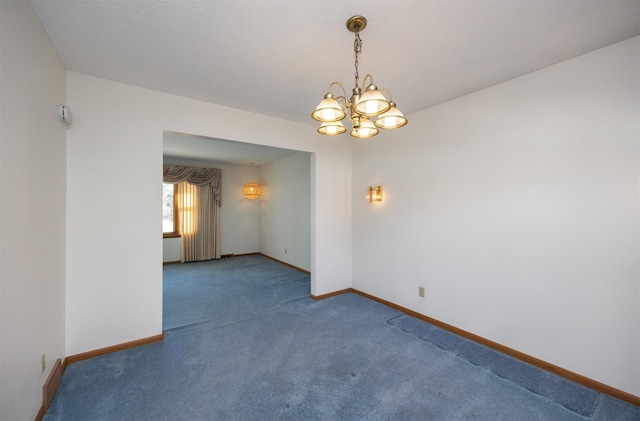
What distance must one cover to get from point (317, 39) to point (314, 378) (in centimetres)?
268

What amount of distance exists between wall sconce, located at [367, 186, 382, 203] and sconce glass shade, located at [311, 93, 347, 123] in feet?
6.93

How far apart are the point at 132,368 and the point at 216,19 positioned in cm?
288

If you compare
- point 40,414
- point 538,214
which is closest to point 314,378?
point 40,414

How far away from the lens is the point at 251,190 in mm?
7031

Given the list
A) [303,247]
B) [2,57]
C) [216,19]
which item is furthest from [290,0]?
[303,247]

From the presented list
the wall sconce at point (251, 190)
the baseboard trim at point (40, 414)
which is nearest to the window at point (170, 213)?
the wall sconce at point (251, 190)

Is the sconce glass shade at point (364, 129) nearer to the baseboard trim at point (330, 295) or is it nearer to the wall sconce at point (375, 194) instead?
the wall sconce at point (375, 194)

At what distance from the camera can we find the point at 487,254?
268cm

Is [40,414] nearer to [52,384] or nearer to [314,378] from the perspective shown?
[52,384]

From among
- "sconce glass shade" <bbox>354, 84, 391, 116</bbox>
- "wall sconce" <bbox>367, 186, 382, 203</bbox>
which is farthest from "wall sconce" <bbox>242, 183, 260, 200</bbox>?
"sconce glass shade" <bbox>354, 84, 391, 116</bbox>

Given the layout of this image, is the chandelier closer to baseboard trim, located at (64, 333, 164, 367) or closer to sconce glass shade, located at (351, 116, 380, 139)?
sconce glass shade, located at (351, 116, 380, 139)

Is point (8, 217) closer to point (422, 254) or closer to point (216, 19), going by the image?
point (216, 19)

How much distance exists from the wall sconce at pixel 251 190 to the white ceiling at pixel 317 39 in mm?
4405

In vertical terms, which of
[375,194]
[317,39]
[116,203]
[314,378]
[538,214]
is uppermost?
[317,39]
